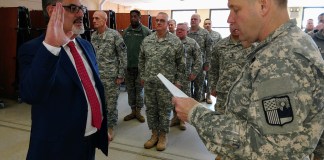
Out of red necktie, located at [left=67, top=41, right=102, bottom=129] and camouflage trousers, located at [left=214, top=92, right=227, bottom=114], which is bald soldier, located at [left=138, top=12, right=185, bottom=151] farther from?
red necktie, located at [left=67, top=41, right=102, bottom=129]

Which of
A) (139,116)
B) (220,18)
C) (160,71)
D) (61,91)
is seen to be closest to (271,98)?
(61,91)

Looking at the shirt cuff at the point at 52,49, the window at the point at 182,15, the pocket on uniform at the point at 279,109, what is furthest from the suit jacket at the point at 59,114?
the window at the point at 182,15

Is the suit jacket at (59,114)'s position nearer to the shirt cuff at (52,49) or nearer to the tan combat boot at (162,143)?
the shirt cuff at (52,49)

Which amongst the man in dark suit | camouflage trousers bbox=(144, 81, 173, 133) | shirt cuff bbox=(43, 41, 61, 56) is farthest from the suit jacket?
camouflage trousers bbox=(144, 81, 173, 133)

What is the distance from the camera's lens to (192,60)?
4.16 m

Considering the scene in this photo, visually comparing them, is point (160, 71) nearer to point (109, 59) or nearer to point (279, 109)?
point (109, 59)

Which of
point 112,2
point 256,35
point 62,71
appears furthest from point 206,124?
point 112,2

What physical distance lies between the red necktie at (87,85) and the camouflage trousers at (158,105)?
1700 mm

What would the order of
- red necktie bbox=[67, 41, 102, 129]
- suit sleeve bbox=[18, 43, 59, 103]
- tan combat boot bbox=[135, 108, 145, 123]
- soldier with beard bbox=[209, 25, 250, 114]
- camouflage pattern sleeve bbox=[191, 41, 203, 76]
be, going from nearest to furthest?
suit sleeve bbox=[18, 43, 59, 103], red necktie bbox=[67, 41, 102, 129], soldier with beard bbox=[209, 25, 250, 114], camouflage pattern sleeve bbox=[191, 41, 203, 76], tan combat boot bbox=[135, 108, 145, 123]

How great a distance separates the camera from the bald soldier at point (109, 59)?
3.25 meters

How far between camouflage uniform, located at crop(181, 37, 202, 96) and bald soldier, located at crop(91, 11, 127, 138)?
3.47ft

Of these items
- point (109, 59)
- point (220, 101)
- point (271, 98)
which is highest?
point (271, 98)

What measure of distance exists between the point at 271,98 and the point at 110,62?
280cm

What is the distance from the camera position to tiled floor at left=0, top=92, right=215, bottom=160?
2.78 m
